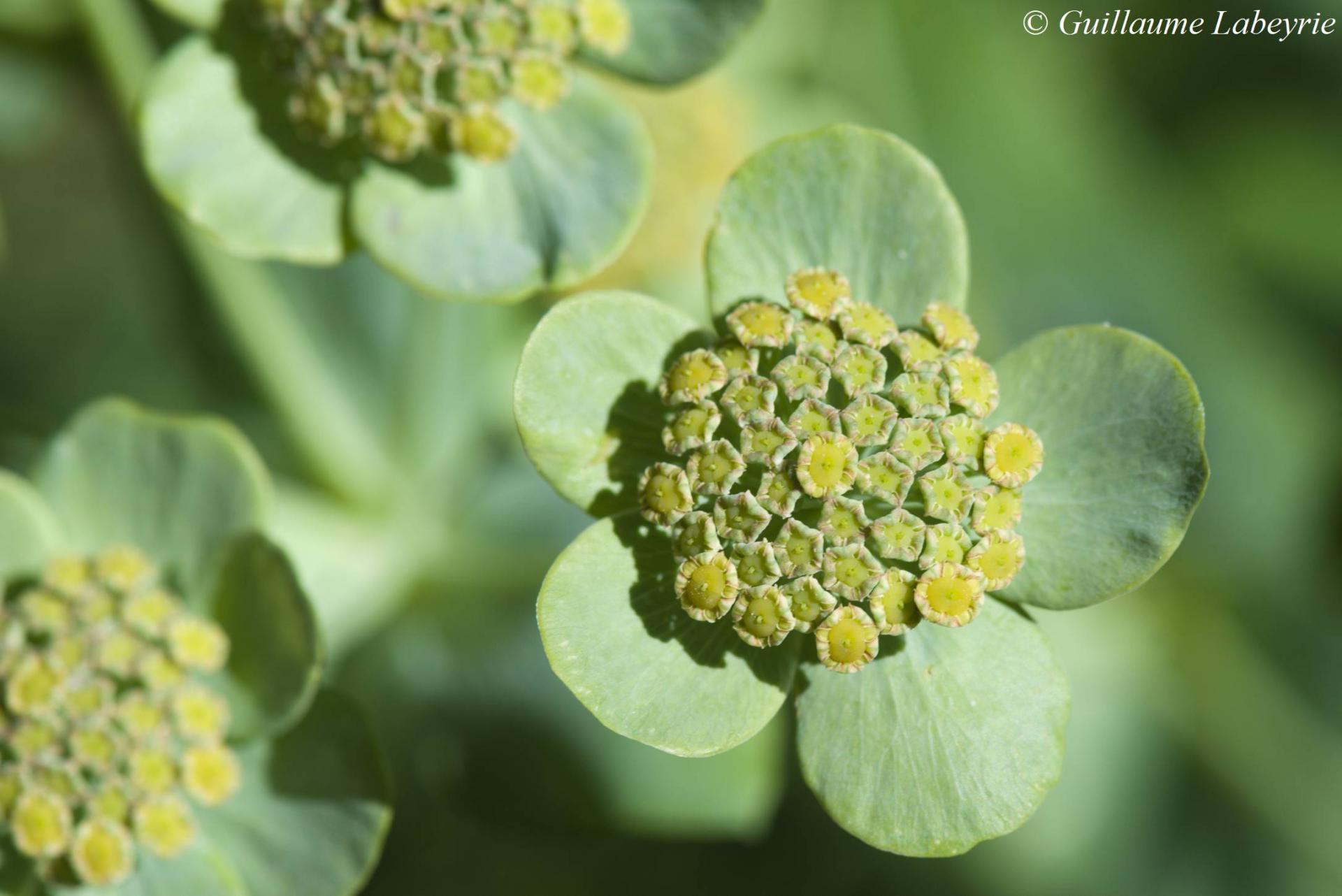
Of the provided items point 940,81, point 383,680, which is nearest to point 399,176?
point 383,680

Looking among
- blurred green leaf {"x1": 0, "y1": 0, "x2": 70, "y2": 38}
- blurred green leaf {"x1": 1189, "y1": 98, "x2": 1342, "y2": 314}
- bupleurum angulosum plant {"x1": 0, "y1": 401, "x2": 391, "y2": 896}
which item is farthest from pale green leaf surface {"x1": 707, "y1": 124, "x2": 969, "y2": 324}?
blurred green leaf {"x1": 1189, "y1": 98, "x2": 1342, "y2": 314}

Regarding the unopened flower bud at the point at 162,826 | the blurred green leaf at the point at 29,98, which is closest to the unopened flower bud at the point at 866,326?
the unopened flower bud at the point at 162,826

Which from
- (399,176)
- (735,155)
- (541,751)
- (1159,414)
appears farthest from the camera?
(735,155)

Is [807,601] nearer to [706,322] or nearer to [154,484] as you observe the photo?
[154,484]

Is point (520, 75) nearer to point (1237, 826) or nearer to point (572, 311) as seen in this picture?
point (572, 311)

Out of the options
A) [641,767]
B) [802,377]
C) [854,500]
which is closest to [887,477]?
[854,500]

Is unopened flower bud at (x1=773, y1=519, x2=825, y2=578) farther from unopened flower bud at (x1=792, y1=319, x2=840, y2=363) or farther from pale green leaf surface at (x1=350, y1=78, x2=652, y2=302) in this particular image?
pale green leaf surface at (x1=350, y1=78, x2=652, y2=302)
